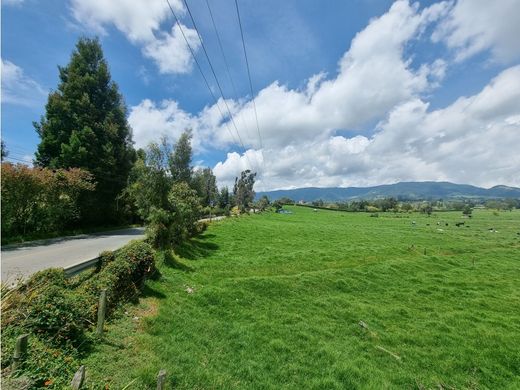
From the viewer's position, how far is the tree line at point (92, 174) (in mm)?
19438

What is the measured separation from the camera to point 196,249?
22.8m

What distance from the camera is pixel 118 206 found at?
35594 mm

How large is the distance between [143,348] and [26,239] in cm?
1893

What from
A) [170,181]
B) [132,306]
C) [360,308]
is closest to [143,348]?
[132,306]

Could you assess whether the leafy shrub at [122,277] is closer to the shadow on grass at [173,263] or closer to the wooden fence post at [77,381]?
the wooden fence post at [77,381]

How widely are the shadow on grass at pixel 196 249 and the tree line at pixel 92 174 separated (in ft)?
3.93

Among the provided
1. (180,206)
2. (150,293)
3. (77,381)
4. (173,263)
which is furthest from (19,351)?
(180,206)

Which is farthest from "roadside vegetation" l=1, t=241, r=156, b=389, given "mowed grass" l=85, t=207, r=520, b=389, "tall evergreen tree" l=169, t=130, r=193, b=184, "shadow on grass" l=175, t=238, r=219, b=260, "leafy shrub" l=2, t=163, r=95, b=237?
"tall evergreen tree" l=169, t=130, r=193, b=184

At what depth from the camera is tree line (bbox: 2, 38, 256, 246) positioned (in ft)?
63.8

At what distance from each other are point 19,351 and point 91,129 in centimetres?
3143

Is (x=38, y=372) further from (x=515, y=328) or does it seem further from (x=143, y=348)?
(x=515, y=328)

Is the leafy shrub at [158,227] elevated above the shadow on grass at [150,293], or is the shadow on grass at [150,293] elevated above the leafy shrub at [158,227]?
the leafy shrub at [158,227]

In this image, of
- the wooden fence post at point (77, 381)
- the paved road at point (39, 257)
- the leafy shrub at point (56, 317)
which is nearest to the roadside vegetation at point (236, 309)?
the leafy shrub at point (56, 317)

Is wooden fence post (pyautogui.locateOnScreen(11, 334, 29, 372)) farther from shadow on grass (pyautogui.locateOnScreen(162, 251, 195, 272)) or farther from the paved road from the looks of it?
shadow on grass (pyautogui.locateOnScreen(162, 251, 195, 272))
